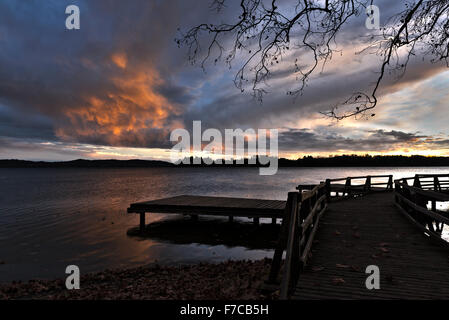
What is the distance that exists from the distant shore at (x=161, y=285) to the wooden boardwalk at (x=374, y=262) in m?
1.29

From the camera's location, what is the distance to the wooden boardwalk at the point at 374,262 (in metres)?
4.92

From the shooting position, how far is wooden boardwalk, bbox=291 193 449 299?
4.92 m

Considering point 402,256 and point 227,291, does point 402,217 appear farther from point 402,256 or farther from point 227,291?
point 227,291

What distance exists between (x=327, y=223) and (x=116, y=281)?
7.65m

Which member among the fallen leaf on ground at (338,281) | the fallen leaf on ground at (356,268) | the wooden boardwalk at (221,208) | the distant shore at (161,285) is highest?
the fallen leaf on ground at (356,268)

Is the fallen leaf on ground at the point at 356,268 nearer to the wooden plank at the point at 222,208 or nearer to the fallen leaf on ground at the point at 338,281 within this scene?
the fallen leaf on ground at the point at 338,281

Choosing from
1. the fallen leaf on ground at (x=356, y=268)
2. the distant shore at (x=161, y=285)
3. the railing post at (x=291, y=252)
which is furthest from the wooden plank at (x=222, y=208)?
the railing post at (x=291, y=252)

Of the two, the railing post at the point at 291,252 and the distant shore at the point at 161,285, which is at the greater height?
the railing post at the point at 291,252

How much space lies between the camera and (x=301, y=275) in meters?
5.57

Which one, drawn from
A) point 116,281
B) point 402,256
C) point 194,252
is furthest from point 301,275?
point 194,252

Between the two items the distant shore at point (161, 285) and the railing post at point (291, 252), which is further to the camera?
the distant shore at point (161, 285)

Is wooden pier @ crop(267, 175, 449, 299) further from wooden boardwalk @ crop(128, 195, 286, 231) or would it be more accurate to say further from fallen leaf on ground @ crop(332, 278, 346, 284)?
wooden boardwalk @ crop(128, 195, 286, 231)

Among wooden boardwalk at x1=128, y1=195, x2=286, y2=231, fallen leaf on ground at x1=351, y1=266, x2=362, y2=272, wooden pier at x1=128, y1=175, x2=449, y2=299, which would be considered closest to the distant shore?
wooden pier at x1=128, y1=175, x2=449, y2=299
